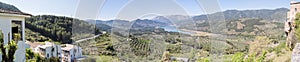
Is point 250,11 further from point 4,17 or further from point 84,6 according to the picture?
Answer: point 4,17

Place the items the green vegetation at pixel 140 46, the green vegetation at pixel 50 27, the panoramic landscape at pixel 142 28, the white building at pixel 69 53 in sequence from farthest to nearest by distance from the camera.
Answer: the green vegetation at pixel 50 27
the white building at pixel 69 53
the green vegetation at pixel 140 46
the panoramic landscape at pixel 142 28

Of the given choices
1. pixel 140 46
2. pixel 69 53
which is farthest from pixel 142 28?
pixel 69 53

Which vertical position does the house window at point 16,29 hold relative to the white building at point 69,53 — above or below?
above

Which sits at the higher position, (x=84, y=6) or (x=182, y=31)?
(x=84, y=6)

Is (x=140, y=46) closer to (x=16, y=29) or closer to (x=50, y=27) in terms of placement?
(x=16, y=29)

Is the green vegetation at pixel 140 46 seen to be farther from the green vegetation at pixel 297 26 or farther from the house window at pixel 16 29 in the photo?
the green vegetation at pixel 297 26

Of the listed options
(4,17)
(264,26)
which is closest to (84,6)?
(4,17)

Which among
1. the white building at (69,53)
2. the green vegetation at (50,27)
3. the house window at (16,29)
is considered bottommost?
the white building at (69,53)

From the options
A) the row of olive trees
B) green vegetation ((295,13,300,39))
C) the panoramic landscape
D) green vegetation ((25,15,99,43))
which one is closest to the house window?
the panoramic landscape

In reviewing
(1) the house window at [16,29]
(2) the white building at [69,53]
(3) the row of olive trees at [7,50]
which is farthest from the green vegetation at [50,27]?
(3) the row of olive trees at [7,50]

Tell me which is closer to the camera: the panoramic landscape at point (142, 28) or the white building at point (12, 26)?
the white building at point (12, 26)

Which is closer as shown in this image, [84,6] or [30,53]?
[84,6]
